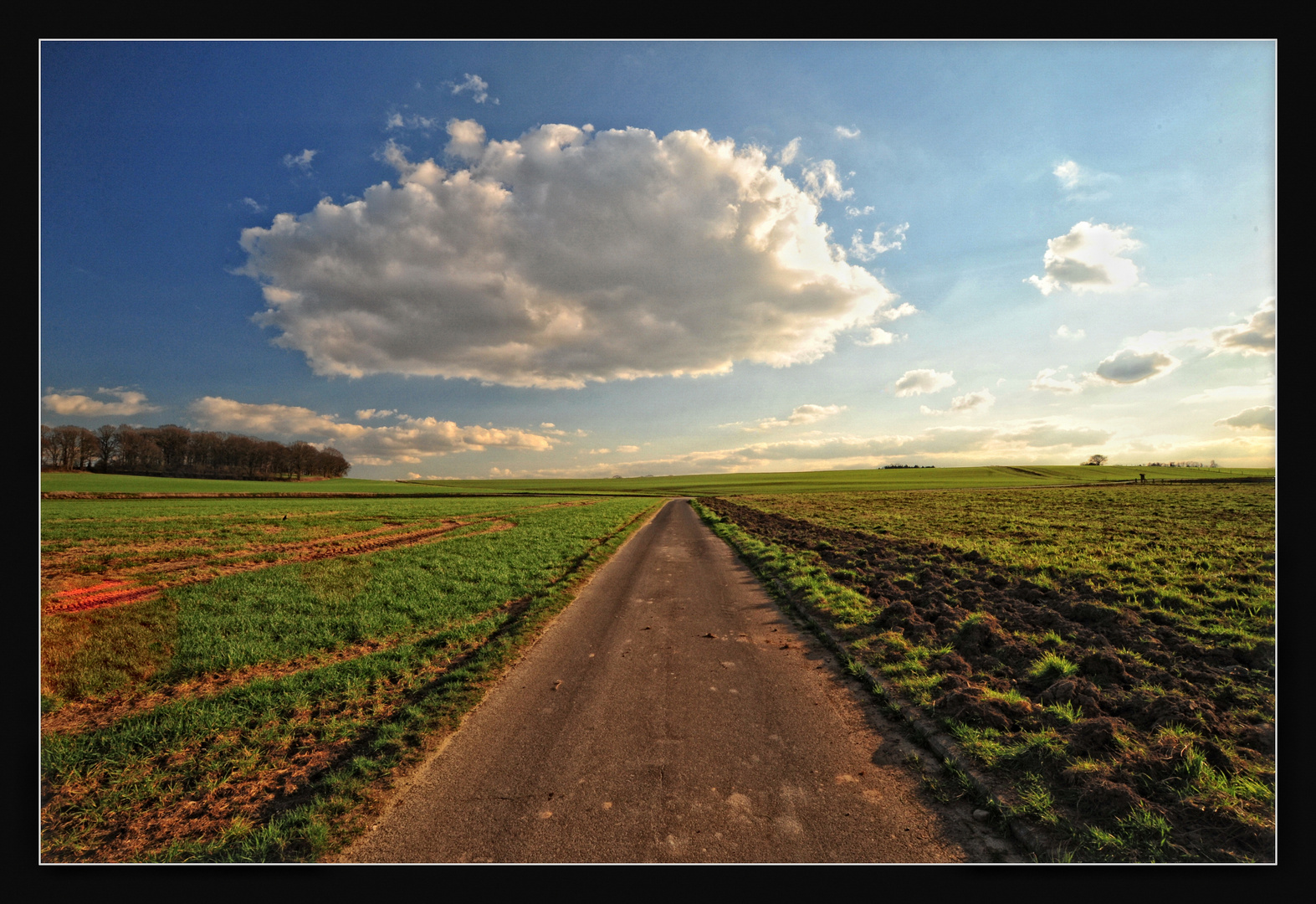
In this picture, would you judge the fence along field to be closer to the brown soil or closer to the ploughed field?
the brown soil

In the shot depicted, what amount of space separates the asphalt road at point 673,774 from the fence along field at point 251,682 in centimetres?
76

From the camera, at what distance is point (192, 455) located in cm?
Answer: 1586

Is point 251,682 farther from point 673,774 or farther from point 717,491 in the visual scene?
point 717,491

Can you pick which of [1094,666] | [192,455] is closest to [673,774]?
[1094,666]

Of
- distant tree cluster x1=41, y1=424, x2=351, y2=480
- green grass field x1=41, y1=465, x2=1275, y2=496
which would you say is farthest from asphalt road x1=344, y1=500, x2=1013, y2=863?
distant tree cluster x1=41, y1=424, x2=351, y2=480

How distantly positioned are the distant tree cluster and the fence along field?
137 inches

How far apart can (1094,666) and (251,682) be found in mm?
13297

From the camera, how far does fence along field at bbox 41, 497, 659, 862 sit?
4383mm

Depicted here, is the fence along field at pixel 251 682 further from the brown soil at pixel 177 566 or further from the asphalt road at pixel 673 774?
the asphalt road at pixel 673 774
